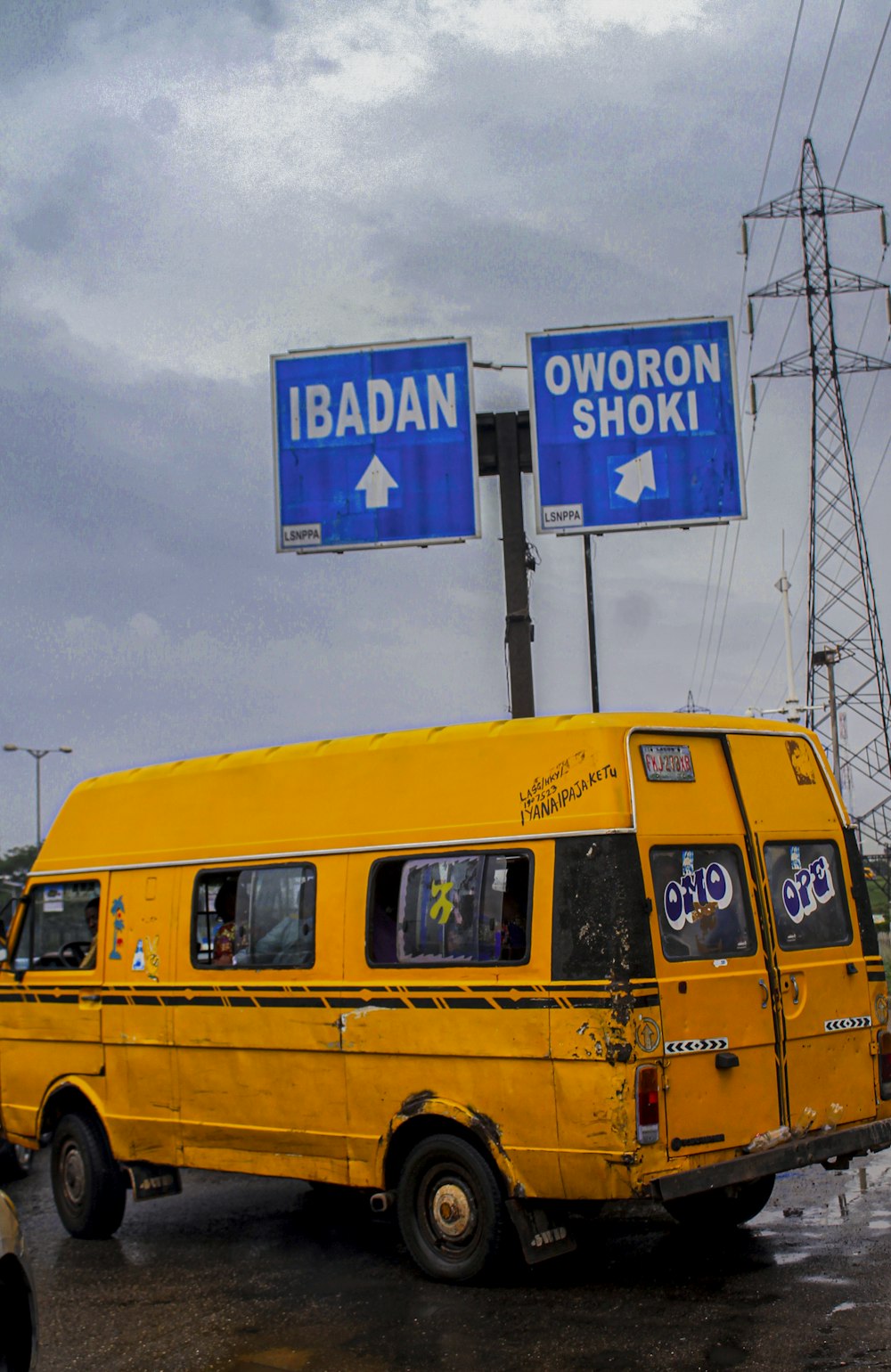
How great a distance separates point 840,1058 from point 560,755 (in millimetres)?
2275

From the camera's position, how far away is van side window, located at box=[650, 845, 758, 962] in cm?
734

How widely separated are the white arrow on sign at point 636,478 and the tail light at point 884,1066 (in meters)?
9.42

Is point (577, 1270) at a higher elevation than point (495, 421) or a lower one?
lower

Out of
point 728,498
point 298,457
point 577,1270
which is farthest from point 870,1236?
point 298,457

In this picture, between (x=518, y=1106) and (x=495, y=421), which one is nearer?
(x=518, y=1106)

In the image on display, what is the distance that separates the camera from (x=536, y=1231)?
23.9 ft

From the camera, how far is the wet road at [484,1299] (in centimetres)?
643

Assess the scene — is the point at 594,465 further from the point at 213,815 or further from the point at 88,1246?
the point at 88,1246

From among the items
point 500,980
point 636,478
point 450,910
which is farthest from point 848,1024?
point 636,478

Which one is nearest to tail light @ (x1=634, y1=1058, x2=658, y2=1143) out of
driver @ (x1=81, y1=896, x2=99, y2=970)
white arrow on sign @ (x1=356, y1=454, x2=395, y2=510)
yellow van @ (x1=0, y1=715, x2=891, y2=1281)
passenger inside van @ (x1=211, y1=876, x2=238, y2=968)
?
yellow van @ (x1=0, y1=715, x2=891, y2=1281)

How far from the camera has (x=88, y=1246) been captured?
31.2 feet

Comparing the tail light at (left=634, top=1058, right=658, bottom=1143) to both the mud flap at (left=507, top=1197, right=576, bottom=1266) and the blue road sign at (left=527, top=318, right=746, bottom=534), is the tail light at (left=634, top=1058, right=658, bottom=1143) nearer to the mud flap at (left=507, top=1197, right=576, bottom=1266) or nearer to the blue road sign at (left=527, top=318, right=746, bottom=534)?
the mud flap at (left=507, top=1197, right=576, bottom=1266)

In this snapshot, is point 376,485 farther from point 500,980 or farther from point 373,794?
point 500,980

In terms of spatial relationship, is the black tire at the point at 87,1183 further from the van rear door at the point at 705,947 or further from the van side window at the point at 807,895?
the van side window at the point at 807,895
